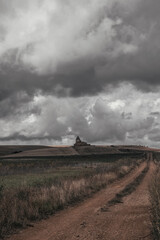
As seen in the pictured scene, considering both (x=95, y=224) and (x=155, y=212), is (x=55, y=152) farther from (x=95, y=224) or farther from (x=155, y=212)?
(x=155, y=212)

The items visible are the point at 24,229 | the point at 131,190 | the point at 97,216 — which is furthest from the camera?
the point at 131,190

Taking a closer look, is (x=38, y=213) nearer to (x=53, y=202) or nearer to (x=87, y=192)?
(x=53, y=202)

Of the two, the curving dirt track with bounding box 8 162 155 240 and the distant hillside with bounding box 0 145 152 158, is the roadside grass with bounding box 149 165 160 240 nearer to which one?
the curving dirt track with bounding box 8 162 155 240

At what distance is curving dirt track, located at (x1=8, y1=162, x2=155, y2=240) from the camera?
8.39 m

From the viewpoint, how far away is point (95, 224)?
9.73 meters

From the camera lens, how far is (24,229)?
30.7 feet

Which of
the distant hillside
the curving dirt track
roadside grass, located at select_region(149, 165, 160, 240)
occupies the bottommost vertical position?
the curving dirt track

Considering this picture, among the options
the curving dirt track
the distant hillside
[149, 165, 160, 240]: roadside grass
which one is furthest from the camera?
the distant hillside

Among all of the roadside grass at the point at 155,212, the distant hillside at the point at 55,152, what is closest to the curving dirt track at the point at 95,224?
the roadside grass at the point at 155,212

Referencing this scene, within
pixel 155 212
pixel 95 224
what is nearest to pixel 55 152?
pixel 95 224

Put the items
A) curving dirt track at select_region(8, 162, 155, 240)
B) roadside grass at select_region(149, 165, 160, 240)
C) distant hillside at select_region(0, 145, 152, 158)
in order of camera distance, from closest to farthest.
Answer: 1. roadside grass at select_region(149, 165, 160, 240)
2. curving dirt track at select_region(8, 162, 155, 240)
3. distant hillside at select_region(0, 145, 152, 158)

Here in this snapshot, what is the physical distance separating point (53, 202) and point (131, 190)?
294 inches

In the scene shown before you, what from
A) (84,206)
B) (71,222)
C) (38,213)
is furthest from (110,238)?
(84,206)

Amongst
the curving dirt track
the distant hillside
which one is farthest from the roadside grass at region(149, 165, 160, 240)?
the distant hillside
